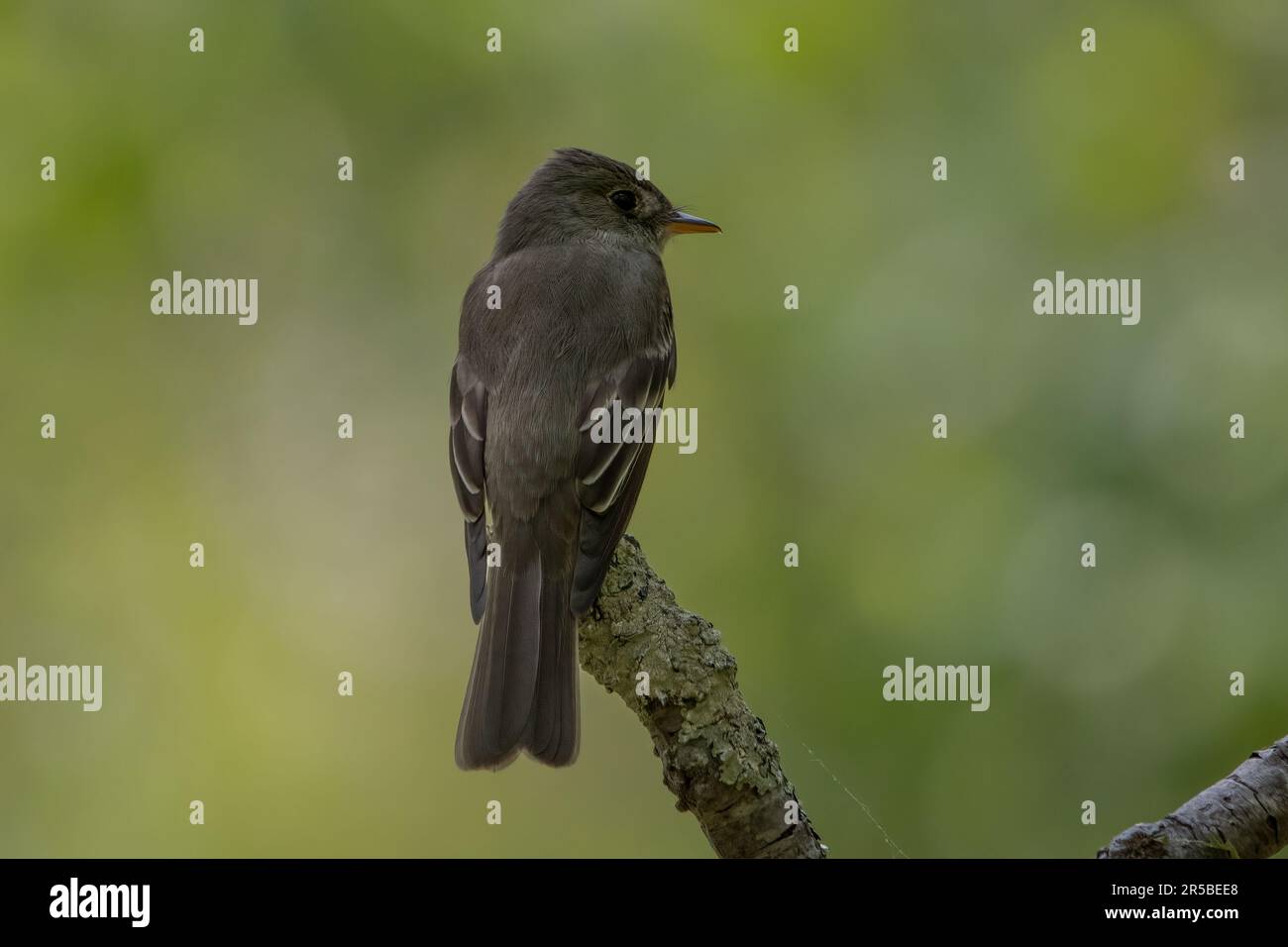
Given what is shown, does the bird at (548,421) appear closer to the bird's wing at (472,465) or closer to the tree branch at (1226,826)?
the bird's wing at (472,465)

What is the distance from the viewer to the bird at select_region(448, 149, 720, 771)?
4.35 metres

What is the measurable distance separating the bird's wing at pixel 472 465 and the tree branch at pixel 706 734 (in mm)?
959

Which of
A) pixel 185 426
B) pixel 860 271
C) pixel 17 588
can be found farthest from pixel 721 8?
pixel 17 588

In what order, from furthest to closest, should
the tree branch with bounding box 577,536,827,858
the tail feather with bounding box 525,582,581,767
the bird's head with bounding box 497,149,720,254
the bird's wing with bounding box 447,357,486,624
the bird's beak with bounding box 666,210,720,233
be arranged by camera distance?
the bird's beak with bounding box 666,210,720,233, the bird's head with bounding box 497,149,720,254, the bird's wing with bounding box 447,357,486,624, the tail feather with bounding box 525,582,581,767, the tree branch with bounding box 577,536,827,858

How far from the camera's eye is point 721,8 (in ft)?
22.8

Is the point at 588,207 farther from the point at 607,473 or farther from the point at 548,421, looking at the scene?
the point at 607,473

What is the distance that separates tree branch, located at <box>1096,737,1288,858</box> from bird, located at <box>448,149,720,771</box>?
5.91 ft

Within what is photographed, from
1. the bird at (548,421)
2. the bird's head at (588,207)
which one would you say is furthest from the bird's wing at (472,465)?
the bird's head at (588,207)

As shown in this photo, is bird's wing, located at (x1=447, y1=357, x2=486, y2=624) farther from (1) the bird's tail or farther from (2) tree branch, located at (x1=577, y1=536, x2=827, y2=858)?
(2) tree branch, located at (x1=577, y1=536, x2=827, y2=858)

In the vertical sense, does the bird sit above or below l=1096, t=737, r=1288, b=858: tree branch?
above

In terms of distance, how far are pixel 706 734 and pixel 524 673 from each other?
0.98 m

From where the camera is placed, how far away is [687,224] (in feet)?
20.4

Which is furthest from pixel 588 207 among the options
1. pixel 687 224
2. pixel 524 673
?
pixel 524 673

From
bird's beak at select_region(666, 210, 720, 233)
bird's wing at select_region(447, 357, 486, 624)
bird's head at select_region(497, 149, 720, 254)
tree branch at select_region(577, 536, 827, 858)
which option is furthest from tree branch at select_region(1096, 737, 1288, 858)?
bird's beak at select_region(666, 210, 720, 233)
